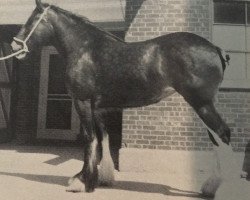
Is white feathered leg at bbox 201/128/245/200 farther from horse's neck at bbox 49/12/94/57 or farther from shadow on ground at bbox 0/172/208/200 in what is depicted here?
horse's neck at bbox 49/12/94/57

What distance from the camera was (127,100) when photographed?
4797 mm

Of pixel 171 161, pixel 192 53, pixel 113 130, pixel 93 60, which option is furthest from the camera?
pixel 113 130

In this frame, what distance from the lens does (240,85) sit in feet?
21.3

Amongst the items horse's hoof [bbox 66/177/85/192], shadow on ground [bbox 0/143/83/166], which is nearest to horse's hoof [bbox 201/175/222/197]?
horse's hoof [bbox 66/177/85/192]

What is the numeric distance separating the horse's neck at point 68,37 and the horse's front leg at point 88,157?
683 mm

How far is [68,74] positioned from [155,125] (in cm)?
216

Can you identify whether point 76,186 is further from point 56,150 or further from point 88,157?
point 56,150

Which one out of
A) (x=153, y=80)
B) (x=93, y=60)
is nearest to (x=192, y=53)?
(x=153, y=80)

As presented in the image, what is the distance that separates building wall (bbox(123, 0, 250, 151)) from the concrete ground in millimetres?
215

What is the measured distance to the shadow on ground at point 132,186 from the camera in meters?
4.86

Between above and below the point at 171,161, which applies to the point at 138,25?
above

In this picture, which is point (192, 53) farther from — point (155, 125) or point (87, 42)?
point (155, 125)

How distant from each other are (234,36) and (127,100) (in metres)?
2.78

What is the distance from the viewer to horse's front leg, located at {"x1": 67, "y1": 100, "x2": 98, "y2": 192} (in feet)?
15.5
